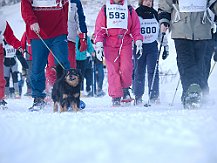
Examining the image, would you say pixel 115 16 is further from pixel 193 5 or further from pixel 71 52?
pixel 193 5

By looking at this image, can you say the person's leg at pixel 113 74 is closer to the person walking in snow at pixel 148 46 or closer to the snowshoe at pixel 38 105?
the person walking in snow at pixel 148 46

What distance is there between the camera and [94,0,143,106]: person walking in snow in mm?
4980

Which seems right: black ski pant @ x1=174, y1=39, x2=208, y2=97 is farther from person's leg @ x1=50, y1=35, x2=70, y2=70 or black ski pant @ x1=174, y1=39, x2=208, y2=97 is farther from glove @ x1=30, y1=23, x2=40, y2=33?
glove @ x1=30, y1=23, x2=40, y2=33

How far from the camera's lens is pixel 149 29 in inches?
228

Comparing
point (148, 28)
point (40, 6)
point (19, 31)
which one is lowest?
point (19, 31)

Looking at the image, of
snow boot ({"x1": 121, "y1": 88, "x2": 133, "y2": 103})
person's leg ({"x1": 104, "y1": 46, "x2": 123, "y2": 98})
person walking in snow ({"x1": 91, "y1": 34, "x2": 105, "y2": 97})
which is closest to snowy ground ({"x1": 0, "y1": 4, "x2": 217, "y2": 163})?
person's leg ({"x1": 104, "y1": 46, "x2": 123, "y2": 98})

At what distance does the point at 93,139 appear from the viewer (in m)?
1.43

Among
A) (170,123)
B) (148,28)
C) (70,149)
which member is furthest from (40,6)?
(70,149)

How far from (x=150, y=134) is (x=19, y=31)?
553 inches

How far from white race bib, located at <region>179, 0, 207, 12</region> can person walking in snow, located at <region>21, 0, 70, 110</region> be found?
3.70 ft

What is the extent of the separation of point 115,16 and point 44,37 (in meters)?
1.01

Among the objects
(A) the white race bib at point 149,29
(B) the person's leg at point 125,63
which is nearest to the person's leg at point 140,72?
(A) the white race bib at point 149,29

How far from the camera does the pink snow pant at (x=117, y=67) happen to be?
5.02m

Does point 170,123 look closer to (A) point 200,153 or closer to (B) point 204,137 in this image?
(B) point 204,137
